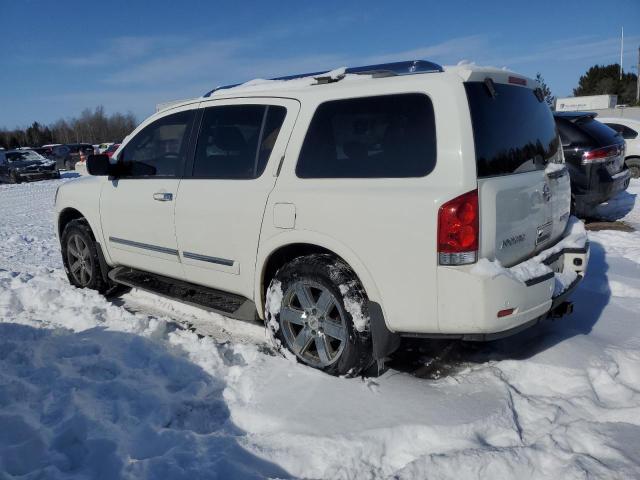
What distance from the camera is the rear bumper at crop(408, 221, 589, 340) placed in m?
2.76

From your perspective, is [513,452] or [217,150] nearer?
[513,452]

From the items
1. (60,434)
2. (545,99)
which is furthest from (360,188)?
(60,434)

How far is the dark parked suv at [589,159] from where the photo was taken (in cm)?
718

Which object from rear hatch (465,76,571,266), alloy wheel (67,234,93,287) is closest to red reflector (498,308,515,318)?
rear hatch (465,76,571,266)

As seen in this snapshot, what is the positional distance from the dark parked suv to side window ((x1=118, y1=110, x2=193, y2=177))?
17.4 feet

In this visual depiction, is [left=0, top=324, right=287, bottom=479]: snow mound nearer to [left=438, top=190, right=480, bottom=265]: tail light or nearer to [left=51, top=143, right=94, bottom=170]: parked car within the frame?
[left=438, top=190, right=480, bottom=265]: tail light

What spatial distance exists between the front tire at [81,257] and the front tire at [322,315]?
2.40 meters

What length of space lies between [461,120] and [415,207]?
52 cm

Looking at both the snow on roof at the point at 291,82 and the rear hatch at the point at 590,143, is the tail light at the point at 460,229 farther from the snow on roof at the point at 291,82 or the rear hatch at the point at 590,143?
the rear hatch at the point at 590,143

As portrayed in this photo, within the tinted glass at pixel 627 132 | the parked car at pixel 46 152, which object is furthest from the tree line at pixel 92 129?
the tinted glass at pixel 627 132

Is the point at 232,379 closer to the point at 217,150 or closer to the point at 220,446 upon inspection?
the point at 220,446

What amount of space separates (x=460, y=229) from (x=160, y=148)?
9.16 feet

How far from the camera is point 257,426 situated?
291 centimetres

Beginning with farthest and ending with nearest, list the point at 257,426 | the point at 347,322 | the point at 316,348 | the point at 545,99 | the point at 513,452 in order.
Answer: the point at 545,99
the point at 316,348
the point at 347,322
the point at 257,426
the point at 513,452
